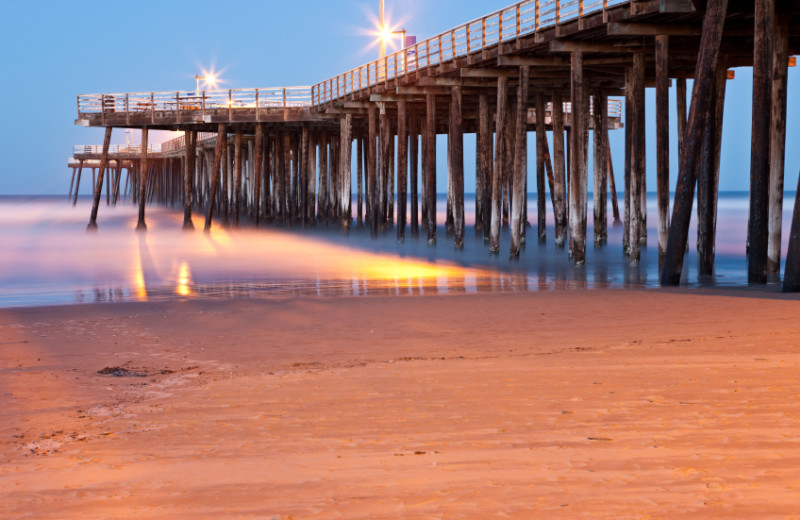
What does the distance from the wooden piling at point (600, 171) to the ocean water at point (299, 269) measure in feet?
2.29

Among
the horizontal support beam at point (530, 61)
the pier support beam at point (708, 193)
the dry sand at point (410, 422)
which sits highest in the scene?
the horizontal support beam at point (530, 61)

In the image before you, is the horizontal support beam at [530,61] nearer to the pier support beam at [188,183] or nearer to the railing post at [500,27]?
the railing post at [500,27]

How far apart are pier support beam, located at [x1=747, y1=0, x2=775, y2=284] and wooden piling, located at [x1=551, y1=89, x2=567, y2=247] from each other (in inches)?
419

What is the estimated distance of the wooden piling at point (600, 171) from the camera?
21609 mm

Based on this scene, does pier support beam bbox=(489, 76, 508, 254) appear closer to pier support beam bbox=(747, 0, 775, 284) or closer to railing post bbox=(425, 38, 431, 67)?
railing post bbox=(425, 38, 431, 67)

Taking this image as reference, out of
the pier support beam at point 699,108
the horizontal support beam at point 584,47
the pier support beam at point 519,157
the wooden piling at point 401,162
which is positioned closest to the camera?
the pier support beam at point 699,108

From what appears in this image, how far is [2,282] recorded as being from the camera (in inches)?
603

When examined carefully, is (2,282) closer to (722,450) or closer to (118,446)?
(118,446)

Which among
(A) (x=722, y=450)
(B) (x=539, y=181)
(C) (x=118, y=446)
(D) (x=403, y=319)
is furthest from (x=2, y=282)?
(B) (x=539, y=181)

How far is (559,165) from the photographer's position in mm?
22469

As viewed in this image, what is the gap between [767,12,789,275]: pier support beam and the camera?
12758mm

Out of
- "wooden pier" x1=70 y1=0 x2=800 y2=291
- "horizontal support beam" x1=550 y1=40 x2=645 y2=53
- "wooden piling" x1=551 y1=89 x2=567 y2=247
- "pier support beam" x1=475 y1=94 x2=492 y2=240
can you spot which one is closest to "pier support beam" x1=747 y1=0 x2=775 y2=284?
"wooden pier" x1=70 y1=0 x2=800 y2=291

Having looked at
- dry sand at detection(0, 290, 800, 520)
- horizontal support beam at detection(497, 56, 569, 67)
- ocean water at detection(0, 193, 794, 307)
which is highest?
horizontal support beam at detection(497, 56, 569, 67)

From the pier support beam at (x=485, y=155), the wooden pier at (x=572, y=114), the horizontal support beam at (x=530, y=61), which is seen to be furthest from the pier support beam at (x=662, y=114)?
the pier support beam at (x=485, y=155)
